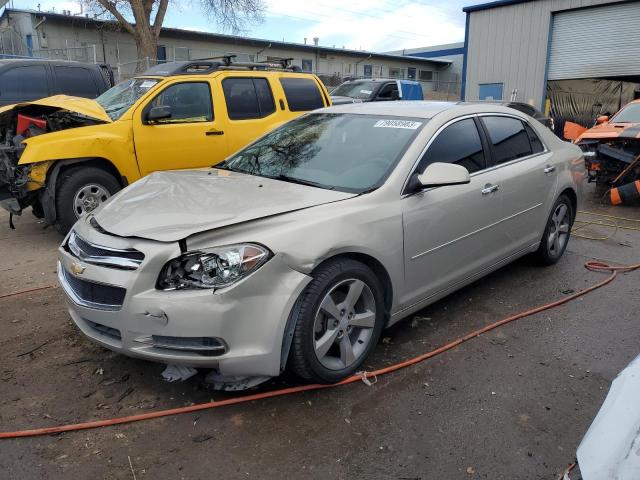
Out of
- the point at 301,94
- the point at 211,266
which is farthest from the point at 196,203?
the point at 301,94

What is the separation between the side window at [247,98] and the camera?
7016 mm

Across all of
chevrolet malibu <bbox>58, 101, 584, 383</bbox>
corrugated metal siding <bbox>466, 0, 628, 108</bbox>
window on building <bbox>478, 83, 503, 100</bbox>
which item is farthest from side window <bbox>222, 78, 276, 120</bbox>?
window on building <bbox>478, 83, 503, 100</bbox>

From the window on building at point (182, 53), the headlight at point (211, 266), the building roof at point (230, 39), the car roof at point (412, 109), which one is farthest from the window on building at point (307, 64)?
the headlight at point (211, 266)

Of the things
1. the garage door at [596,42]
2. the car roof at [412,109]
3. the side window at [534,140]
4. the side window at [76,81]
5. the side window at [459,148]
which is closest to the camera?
the side window at [459,148]

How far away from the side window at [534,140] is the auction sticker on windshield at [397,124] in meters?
1.66

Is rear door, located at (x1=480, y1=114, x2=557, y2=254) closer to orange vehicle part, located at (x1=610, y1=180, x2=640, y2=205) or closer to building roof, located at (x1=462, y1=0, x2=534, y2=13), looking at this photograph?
orange vehicle part, located at (x1=610, y1=180, x2=640, y2=205)

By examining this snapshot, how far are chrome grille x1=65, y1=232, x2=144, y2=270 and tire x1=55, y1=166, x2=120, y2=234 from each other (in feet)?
10.2

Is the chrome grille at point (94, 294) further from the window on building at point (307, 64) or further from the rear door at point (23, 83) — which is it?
the window on building at point (307, 64)

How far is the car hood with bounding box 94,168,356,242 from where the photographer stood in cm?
281

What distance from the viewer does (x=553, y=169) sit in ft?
16.1

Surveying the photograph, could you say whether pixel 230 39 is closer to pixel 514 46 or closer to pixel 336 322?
pixel 514 46

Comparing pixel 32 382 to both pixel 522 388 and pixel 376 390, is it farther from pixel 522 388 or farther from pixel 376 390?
pixel 522 388

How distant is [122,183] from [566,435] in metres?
5.37

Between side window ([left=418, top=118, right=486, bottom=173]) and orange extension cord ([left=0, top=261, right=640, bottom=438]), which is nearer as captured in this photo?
orange extension cord ([left=0, top=261, right=640, bottom=438])
